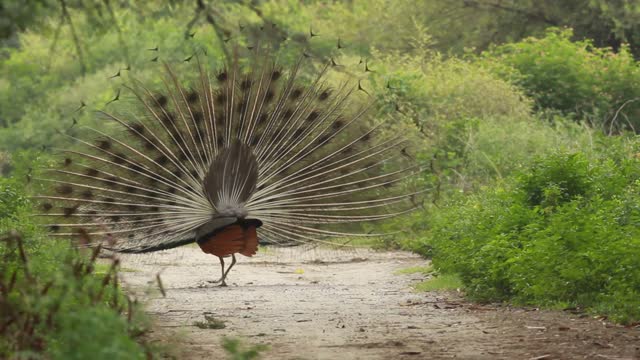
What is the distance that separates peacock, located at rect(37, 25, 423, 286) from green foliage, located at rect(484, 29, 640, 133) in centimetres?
1535

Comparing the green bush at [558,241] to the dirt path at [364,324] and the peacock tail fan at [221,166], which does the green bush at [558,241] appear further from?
the peacock tail fan at [221,166]

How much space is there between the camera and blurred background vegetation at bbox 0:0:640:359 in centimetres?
786

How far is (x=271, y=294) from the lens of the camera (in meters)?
14.1

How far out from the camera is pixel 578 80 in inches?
1181

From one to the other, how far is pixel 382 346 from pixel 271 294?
17.7 feet

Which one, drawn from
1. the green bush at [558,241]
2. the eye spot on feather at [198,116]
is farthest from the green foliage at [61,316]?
the eye spot on feather at [198,116]

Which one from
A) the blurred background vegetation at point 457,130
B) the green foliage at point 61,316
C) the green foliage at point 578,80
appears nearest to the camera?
the green foliage at point 61,316

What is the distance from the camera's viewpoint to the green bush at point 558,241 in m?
10.6

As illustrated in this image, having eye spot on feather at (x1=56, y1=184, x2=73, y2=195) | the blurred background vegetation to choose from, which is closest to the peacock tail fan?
eye spot on feather at (x1=56, y1=184, x2=73, y2=195)

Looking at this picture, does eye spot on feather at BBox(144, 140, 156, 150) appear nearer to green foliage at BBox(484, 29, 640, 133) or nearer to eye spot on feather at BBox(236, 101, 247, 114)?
eye spot on feather at BBox(236, 101, 247, 114)

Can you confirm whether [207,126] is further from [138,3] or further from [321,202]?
[138,3]

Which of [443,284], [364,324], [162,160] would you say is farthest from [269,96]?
[364,324]

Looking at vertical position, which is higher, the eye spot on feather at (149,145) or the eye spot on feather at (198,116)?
the eye spot on feather at (198,116)

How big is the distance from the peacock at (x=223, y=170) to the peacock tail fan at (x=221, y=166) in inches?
0.6
